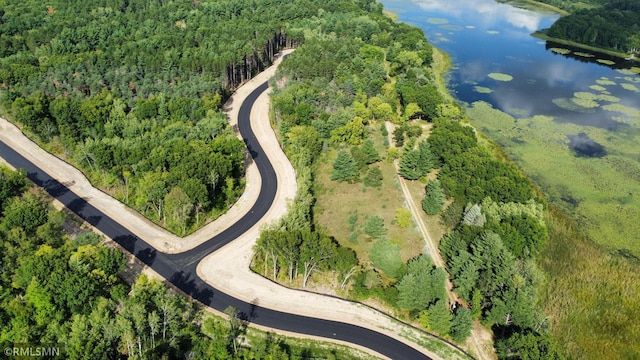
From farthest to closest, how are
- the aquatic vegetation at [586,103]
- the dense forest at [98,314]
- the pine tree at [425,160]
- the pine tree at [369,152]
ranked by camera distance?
the aquatic vegetation at [586,103] < the pine tree at [369,152] < the pine tree at [425,160] < the dense forest at [98,314]

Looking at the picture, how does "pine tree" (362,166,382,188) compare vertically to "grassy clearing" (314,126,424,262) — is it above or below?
above

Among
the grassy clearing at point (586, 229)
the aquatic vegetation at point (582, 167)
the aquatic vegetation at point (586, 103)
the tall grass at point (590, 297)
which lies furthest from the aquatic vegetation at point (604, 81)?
the tall grass at point (590, 297)

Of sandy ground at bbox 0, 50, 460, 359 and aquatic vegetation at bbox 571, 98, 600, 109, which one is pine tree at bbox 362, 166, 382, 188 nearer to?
sandy ground at bbox 0, 50, 460, 359

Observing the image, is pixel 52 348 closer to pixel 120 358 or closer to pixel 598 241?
pixel 120 358

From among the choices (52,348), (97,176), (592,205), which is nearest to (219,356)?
(52,348)

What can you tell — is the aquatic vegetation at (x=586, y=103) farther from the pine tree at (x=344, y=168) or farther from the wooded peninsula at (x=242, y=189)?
the pine tree at (x=344, y=168)

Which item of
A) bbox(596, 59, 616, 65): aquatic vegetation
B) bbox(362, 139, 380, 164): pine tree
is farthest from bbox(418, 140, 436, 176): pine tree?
bbox(596, 59, 616, 65): aquatic vegetation
